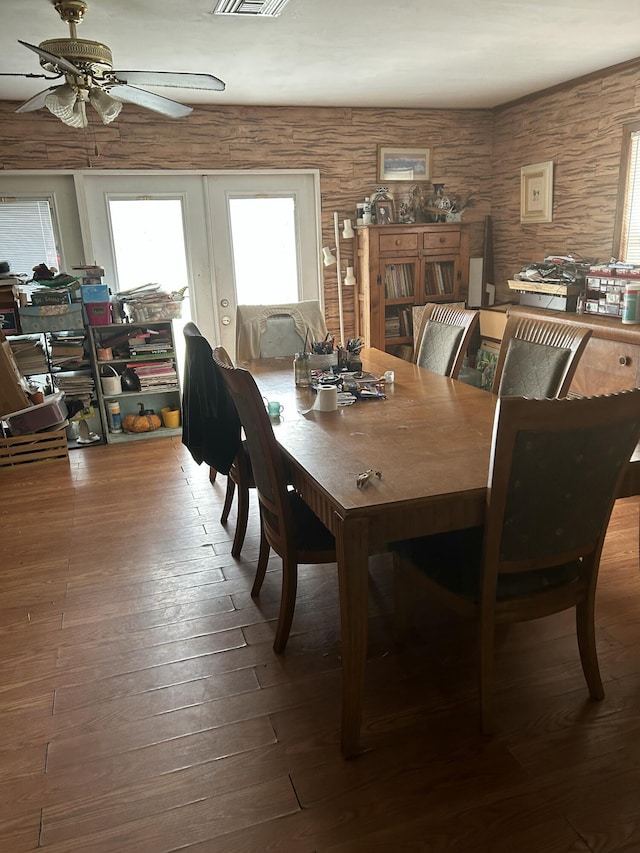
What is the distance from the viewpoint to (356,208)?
4906mm

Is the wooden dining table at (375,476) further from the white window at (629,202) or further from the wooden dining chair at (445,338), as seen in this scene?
the white window at (629,202)

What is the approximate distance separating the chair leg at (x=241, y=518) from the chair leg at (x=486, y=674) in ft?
4.15

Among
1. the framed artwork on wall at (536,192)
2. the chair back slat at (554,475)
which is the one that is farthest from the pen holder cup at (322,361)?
the framed artwork on wall at (536,192)

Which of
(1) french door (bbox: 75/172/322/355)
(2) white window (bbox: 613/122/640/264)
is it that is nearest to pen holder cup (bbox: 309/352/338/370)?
(1) french door (bbox: 75/172/322/355)

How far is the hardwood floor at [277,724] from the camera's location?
1.41 m

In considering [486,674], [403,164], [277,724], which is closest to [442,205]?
[403,164]

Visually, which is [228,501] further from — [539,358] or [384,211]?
[384,211]

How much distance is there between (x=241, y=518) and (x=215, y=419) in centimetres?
45

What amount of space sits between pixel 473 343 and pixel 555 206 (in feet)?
3.82

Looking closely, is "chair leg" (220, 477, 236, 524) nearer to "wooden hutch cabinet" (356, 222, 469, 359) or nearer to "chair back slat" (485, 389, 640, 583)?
"chair back slat" (485, 389, 640, 583)

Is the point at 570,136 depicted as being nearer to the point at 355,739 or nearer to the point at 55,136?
the point at 55,136

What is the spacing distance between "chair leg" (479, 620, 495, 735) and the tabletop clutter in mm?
1055

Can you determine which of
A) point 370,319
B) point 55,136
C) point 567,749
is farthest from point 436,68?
point 567,749

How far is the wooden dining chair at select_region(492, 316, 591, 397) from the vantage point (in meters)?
2.31
